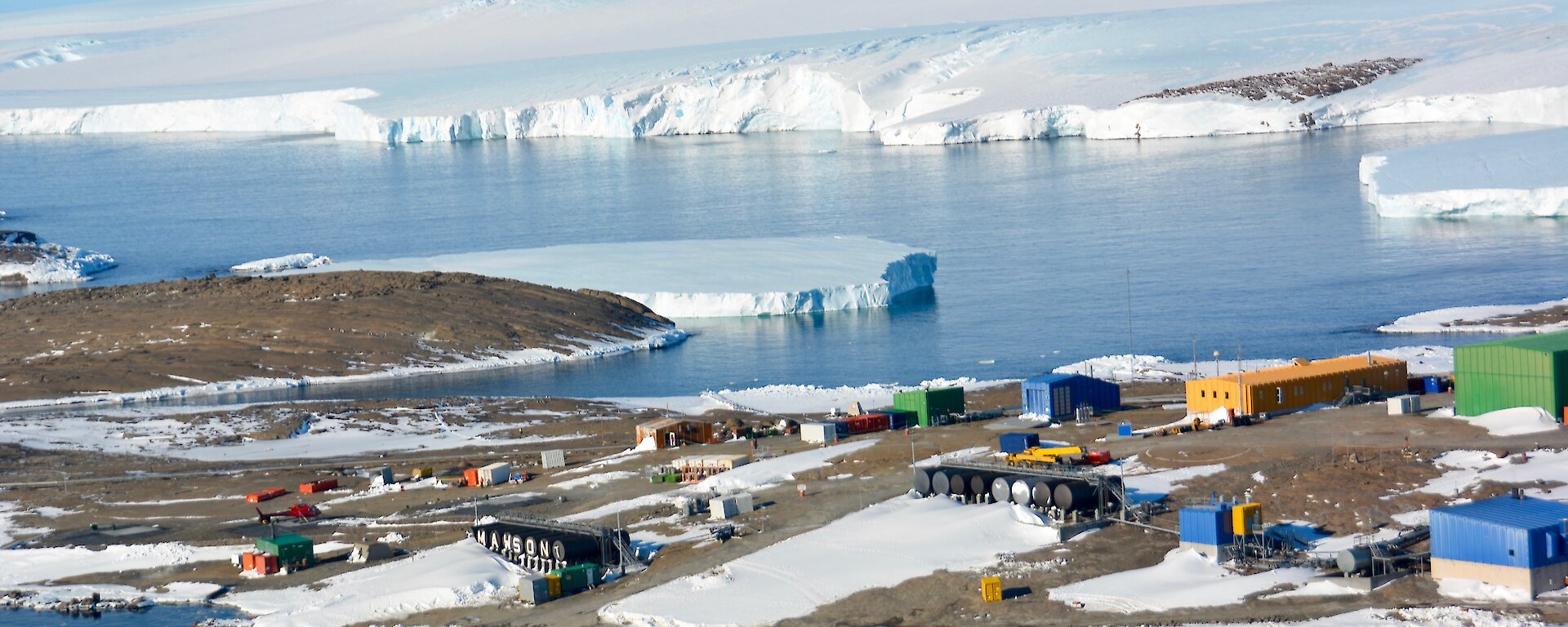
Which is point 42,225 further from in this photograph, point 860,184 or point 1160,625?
point 1160,625

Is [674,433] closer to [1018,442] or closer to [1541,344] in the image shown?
[1018,442]

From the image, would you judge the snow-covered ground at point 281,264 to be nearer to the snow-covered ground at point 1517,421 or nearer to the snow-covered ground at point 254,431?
the snow-covered ground at point 254,431

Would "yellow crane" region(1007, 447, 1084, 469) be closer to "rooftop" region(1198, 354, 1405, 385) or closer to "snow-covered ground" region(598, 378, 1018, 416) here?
"rooftop" region(1198, 354, 1405, 385)

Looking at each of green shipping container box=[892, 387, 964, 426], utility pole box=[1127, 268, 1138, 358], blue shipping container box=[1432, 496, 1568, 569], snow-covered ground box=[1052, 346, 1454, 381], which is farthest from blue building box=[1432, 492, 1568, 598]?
utility pole box=[1127, 268, 1138, 358]

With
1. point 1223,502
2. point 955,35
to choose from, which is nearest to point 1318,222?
point 1223,502

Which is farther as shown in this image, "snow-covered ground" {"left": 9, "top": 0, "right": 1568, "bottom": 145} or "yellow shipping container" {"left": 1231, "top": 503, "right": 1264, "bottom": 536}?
"snow-covered ground" {"left": 9, "top": 0, "right": 1568, "bottom": 145}

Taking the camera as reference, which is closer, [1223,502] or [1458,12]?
[1223,502]
